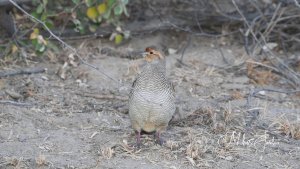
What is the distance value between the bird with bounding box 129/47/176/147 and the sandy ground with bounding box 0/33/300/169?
0.62 feet

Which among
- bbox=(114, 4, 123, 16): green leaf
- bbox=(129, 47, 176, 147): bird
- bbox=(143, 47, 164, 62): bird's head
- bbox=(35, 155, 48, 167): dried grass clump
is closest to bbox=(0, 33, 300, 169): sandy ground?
bbox=(35, 155, 48, 167): dried grass clump

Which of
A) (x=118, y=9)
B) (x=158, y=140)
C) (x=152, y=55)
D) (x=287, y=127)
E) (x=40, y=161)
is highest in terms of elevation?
(x=118, y=9)

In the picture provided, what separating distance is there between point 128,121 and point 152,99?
0.79 metres

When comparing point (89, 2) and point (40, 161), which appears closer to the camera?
point (40, 161)

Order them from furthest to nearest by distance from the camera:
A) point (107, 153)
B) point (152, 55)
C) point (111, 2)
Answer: point (111, 2), point (152, 55), point (107, 153)

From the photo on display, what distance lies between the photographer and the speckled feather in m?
4.95

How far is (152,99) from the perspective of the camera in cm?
495

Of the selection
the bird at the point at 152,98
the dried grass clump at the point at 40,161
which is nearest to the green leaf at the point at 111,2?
the bird at the point at 152,98

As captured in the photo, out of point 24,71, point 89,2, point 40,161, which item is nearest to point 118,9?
point 89,2

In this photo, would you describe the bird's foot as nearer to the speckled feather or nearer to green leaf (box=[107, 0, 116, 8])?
the speckled feather

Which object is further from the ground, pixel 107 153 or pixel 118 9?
pixel 118 9

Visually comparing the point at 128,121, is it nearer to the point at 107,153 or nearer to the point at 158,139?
the point at 158,139

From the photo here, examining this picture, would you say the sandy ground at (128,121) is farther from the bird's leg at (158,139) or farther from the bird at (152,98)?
the bird at (152,98)

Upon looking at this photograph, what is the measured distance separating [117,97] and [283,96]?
1.74 meters
